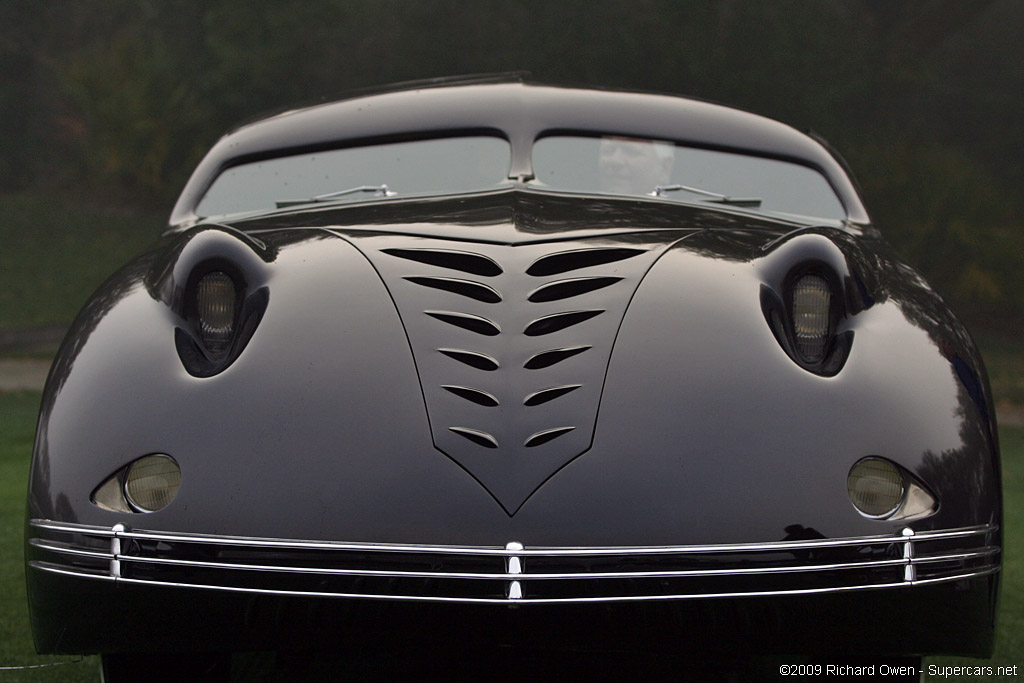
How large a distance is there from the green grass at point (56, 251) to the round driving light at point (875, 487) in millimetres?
15465

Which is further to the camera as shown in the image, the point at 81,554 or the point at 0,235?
the point at 0,235

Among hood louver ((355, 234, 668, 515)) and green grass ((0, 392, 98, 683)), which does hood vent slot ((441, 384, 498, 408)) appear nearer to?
hood louver ((355, 234, 668, 515))

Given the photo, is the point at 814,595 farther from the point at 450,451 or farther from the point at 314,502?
the point at 314,502

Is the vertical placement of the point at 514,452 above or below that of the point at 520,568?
above

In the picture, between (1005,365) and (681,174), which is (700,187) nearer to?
(681,174)

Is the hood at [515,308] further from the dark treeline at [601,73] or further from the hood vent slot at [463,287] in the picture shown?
the dark treeline at [601,73]

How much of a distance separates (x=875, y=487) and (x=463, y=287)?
0.78 m

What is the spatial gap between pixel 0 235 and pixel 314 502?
69.0ft

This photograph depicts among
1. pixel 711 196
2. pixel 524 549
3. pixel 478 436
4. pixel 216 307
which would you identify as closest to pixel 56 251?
pixel 711 196

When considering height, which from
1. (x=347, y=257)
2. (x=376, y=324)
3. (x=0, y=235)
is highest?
(x=0, y=235)

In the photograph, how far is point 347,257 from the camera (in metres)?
2.03

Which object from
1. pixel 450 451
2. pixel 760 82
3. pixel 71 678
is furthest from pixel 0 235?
pixel 450 451

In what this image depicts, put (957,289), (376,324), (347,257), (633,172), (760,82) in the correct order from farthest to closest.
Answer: (760,82)
(957,289)
(633,172)
(347,257)
(376,324)

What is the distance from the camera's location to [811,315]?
1.95m
